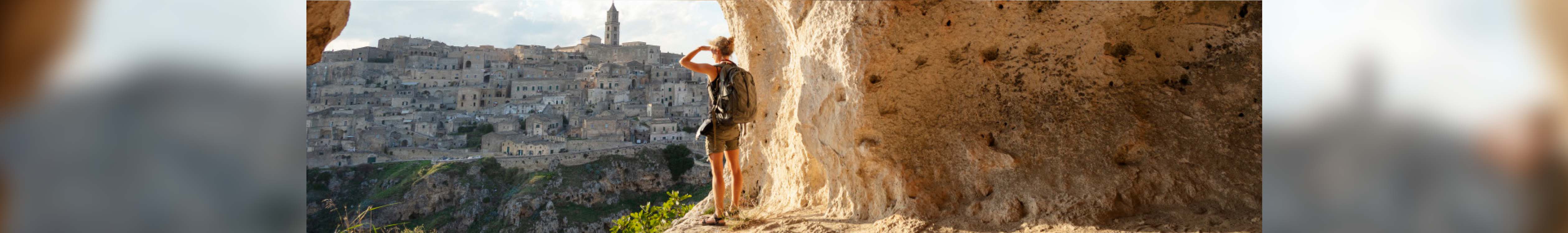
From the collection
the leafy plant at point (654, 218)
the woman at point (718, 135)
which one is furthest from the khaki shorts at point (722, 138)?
the leafy plant at point (654, 218)

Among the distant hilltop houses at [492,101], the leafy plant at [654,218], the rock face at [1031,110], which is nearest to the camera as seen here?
the rock face at [1031,110]

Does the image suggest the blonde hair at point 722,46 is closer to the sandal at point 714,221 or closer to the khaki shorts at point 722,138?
the khaki shorts at point 722,138

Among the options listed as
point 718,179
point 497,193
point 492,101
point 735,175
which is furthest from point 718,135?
point 492,101

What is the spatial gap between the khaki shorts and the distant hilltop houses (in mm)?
42264

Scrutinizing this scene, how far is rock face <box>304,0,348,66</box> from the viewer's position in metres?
2.58

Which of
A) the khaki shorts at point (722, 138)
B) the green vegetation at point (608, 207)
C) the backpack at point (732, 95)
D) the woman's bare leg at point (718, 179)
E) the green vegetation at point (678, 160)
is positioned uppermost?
the backpack at point (732, 95)

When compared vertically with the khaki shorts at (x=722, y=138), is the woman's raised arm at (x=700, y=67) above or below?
above

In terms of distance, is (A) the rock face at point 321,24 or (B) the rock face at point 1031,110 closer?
(A) the rock face at point 321,24

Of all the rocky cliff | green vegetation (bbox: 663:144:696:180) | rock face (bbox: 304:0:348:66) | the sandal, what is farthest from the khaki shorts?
green vegetation (bbox: 663:144:696:180)

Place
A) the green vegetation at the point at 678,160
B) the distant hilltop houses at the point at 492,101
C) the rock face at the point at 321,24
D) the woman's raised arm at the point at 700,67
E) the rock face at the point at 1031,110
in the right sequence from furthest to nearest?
the distant hilltop houses at the point at 492,101 < the green vegetation at the point at 678,160 < the woman's raised arm at the point at 700,67 < the rock face at the point at 1031,110 < the rock face at the point at 321,24

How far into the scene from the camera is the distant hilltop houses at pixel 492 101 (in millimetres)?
48281

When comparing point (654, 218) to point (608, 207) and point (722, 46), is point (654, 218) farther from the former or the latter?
point (608, 207)

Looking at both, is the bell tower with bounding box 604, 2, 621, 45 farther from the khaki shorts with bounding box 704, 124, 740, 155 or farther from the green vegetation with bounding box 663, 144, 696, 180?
the khaki shorts with bounding box 704, 124, 740, 155
